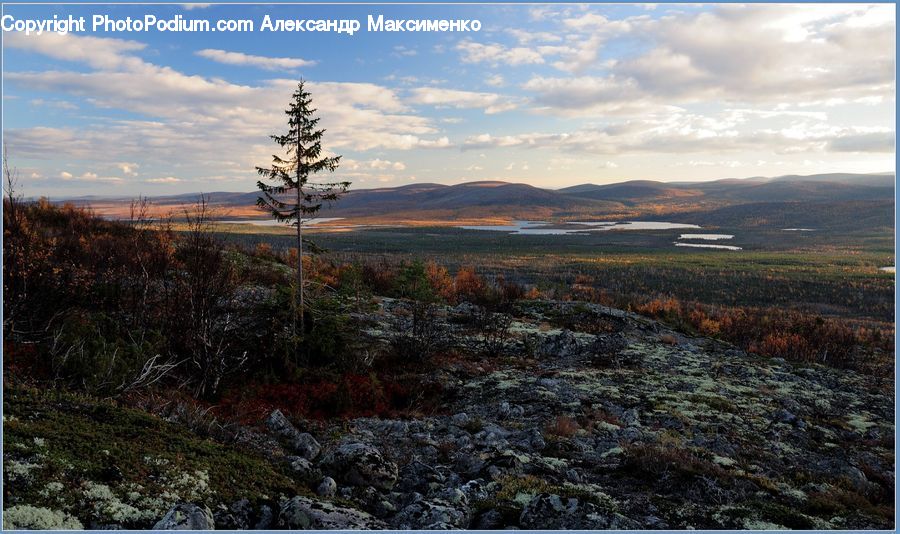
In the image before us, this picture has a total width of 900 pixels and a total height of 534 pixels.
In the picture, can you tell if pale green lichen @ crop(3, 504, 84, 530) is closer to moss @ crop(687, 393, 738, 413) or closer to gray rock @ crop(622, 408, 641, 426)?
gray rock @ crop(622, 408, 641, 426)

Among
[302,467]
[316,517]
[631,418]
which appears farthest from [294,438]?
[631,418]

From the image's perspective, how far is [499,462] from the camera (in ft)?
29.4

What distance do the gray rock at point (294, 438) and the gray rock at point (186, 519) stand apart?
11.3 ft

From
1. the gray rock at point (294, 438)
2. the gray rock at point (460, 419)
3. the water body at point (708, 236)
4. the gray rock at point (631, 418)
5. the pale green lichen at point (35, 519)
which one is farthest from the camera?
the water body at point (708, 236)

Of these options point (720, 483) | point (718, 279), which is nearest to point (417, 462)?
point (720, 483)

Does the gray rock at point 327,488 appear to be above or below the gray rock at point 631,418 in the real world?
above

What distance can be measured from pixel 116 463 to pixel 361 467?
11.3 feet

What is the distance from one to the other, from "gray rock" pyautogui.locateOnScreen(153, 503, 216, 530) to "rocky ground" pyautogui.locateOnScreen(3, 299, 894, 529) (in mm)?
16

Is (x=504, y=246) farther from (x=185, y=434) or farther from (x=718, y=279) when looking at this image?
(x=185, y=434)

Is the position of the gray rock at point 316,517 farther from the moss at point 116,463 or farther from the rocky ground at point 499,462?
the moss at point 116,463

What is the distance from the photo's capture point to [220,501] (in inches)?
239

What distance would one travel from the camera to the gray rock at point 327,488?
7366mm

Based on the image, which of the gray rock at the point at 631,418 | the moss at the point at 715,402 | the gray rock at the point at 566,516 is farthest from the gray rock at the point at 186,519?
the moss at the point at 715,402

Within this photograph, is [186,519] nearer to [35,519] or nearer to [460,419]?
[35,519]
